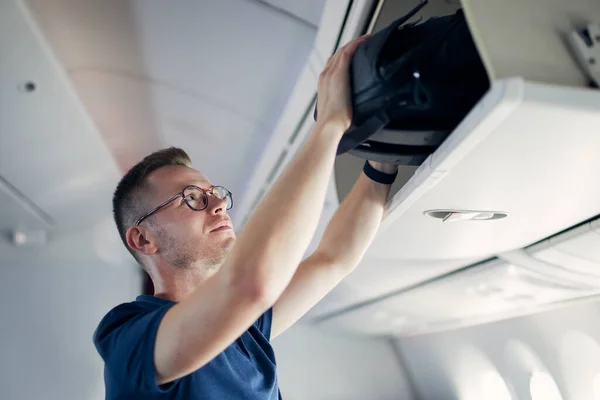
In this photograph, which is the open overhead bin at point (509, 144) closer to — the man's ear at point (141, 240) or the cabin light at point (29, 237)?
the man's ear at point (141, 240)

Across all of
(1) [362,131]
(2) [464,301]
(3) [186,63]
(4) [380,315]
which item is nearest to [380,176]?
(1) [362,131]

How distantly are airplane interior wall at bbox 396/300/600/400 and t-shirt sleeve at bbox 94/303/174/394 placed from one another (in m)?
2.63

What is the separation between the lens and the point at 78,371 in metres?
3.39

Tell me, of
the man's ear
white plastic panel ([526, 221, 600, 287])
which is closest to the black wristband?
white plastic panel ([526, 221, 600, 287])

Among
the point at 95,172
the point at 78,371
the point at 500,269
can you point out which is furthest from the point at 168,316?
the point at 78,371

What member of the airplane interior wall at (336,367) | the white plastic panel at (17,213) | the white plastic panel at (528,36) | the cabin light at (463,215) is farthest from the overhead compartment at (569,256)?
the airplane interior wall at (336,367)

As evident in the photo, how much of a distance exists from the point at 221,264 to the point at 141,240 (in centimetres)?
37

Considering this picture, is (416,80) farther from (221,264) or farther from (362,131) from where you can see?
(221,264)

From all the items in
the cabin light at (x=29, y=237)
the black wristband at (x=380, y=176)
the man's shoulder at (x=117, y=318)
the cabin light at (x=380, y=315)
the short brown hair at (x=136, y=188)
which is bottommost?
the cabin light at (x=380, y=315)

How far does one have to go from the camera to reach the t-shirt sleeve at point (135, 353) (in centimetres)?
94

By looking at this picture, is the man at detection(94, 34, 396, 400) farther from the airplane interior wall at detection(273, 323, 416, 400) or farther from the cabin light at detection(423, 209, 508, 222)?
the airplane interior wall at detection(273, 323, 416, 400)

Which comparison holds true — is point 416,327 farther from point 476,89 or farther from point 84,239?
point 476,89

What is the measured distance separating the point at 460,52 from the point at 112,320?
1.03 metres

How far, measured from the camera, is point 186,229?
4.35 ft
